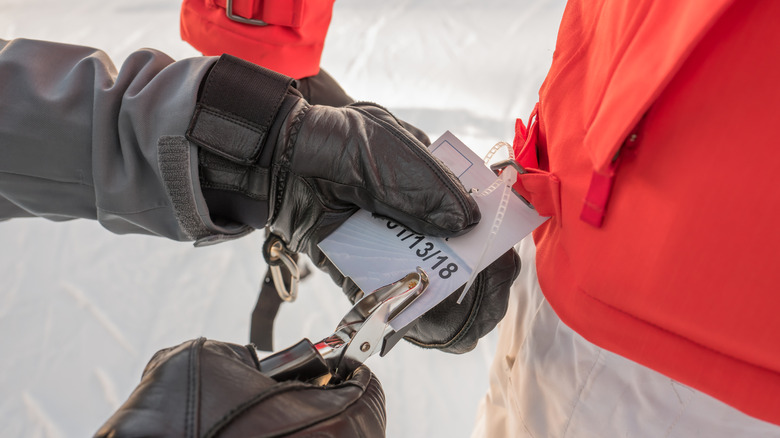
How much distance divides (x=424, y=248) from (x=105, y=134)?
0.34 metres

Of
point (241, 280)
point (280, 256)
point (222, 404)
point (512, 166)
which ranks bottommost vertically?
point (241, 280)

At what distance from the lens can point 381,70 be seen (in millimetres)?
1262

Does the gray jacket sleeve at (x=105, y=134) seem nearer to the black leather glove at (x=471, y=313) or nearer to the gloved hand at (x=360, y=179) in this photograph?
the gloved hand at (x=360, y=179)

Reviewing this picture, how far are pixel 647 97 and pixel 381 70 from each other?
38.6 inches

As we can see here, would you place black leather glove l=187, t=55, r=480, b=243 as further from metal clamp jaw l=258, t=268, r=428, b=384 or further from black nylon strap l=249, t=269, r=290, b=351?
black nylon strap l=249, t=269, r=290, b=351

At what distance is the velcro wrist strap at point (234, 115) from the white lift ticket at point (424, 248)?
0.12 metres

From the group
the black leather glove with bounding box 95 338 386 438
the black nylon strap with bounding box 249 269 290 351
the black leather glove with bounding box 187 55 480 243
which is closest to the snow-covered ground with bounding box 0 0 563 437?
the black nylon strap with bounding box 249 269 290 351

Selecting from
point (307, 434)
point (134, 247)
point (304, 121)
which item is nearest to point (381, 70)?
point (134, 247)

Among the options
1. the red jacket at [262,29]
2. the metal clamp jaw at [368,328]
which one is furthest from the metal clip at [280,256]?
the red jacket at [262,29]

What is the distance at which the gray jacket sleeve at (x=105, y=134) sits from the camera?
551mm

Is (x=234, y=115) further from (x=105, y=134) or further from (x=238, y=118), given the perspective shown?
(x=105, y=134)

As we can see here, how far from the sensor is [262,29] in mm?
824

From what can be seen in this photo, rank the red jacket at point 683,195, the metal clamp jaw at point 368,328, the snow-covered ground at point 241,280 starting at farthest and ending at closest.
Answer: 1. the snow-covered ground at point 241,280
2. the metal clamp jaw at point 368,328
3. the red jacket at point 683,195

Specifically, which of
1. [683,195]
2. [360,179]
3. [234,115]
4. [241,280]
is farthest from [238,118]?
[241,280]
